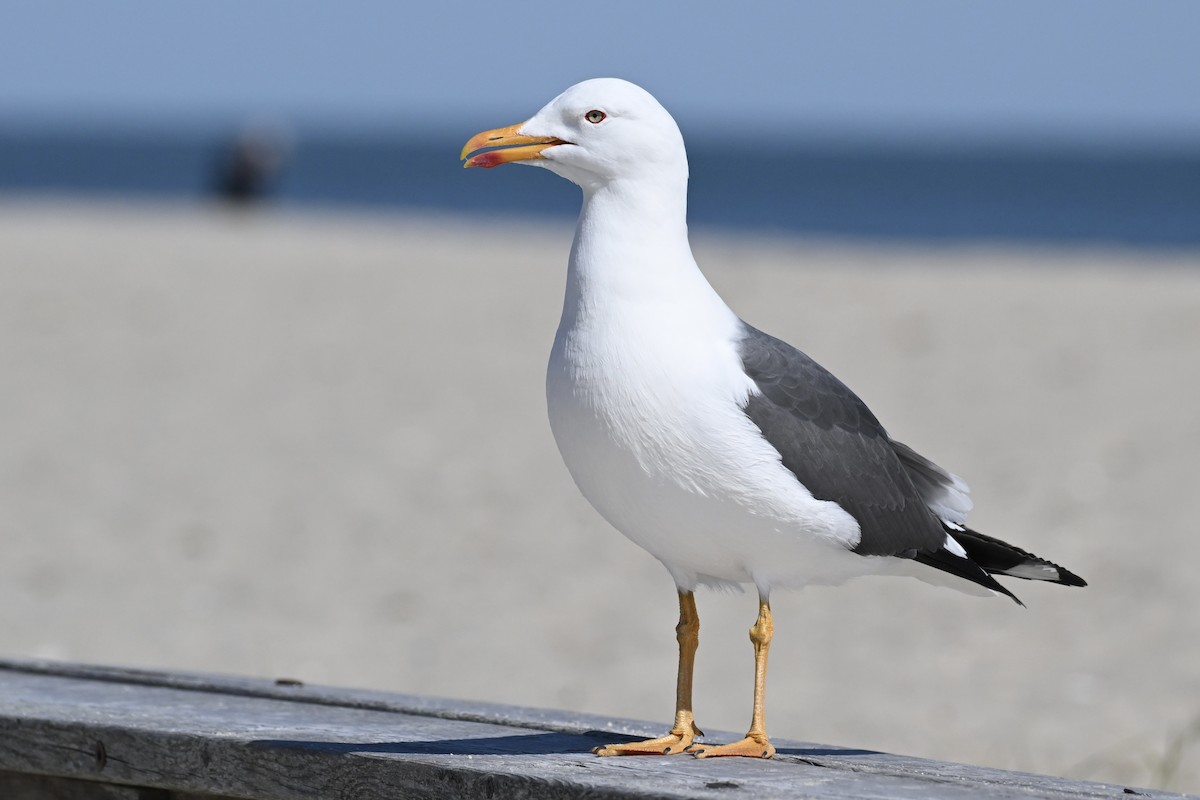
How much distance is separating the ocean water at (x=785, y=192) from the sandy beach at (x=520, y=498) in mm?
16821

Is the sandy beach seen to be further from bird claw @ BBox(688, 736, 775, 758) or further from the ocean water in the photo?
the ocean water

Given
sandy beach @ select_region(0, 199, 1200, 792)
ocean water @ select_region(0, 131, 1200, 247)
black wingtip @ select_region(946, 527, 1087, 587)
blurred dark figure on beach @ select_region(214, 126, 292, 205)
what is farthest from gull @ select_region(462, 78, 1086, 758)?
ocean water @ select_region(0, 131, 1200, 247)

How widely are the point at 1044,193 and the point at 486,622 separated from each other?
211 feet

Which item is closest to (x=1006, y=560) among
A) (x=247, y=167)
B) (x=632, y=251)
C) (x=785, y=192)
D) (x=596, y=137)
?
(x=632, y=251)

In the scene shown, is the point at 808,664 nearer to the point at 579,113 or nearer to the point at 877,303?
the point at 579,113

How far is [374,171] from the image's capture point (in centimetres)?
7925

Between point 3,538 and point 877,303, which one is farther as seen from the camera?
point 877,303

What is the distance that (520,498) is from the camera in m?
9.93

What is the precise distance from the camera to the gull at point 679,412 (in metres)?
3.20

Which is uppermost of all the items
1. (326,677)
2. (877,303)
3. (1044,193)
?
(1044,193)

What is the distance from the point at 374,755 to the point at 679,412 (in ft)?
3.16

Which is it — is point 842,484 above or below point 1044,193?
below

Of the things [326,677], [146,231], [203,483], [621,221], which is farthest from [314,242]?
[621,221]

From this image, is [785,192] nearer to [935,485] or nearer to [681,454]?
[935,485]
